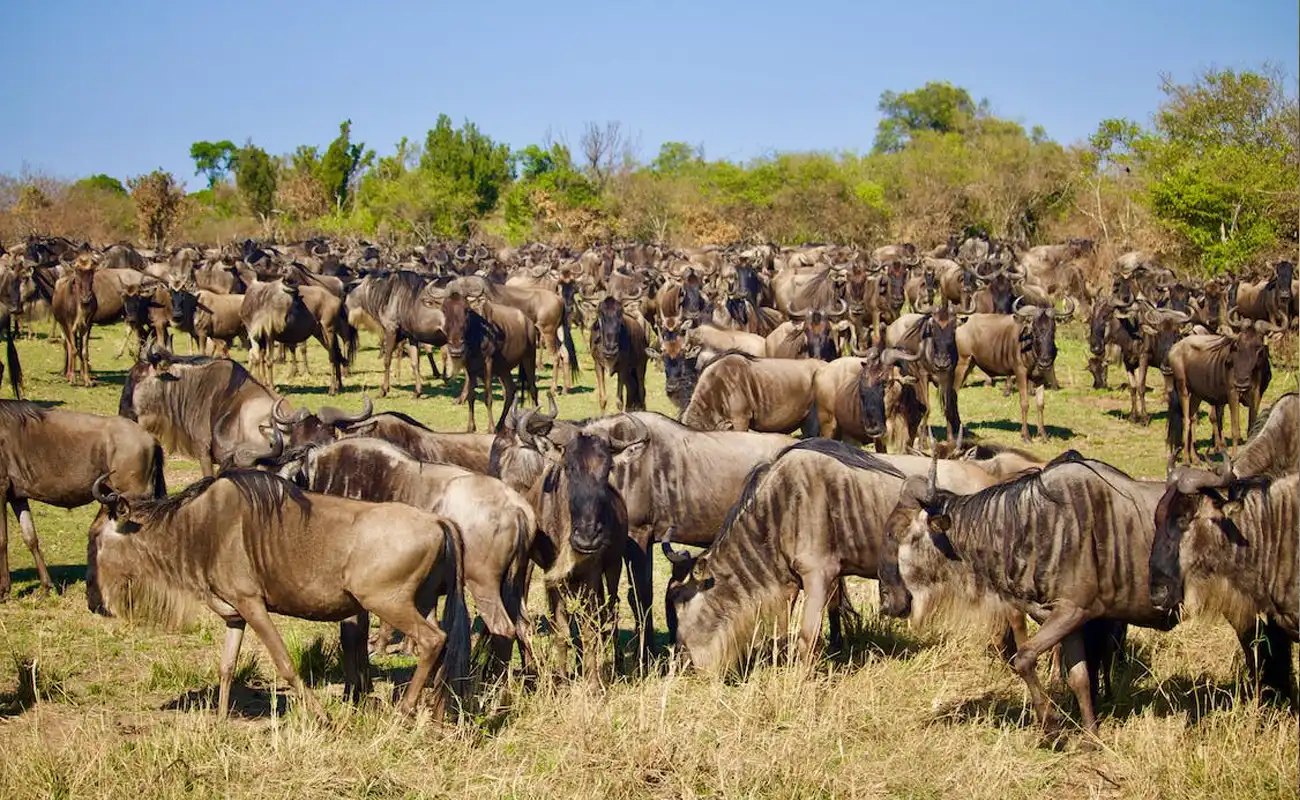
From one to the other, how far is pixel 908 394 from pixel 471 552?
730 cm

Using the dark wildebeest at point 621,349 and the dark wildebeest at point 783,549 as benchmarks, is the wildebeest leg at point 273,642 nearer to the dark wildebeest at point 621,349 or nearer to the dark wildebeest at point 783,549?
the dark wildebeest at point 783,549

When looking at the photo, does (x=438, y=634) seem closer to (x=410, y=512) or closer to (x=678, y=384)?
(x=410, y=512)

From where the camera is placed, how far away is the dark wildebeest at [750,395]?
38.6 ft

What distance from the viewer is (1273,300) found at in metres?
22.2

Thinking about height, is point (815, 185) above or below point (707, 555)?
above

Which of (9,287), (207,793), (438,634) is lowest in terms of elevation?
(207,793)

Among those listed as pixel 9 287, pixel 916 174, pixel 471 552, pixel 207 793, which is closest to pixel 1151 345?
pixel 471 552

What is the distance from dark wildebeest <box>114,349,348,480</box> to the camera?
10266 millimetres

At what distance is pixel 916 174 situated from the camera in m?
55.2

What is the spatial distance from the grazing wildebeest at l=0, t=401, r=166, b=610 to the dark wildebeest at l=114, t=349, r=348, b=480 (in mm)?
1255

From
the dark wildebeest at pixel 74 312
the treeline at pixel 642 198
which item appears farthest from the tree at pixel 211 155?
the dark wildebeest at pixel 74 312

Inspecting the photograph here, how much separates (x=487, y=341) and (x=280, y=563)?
10904 millimetres

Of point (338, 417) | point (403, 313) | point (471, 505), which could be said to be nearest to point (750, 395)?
point (338, 417)

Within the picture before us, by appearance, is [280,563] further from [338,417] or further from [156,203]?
[156,203]
